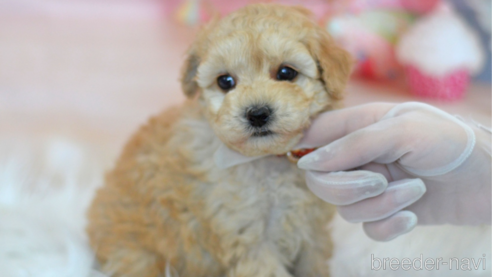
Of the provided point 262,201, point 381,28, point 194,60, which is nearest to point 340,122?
point 262,201

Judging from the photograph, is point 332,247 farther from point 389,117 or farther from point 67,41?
point 67,41

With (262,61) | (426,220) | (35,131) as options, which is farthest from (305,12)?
(35,131)

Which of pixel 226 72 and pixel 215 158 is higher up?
pixel 226 72

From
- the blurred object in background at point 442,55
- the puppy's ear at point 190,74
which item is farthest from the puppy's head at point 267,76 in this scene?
the blurred object in background at point 442,55

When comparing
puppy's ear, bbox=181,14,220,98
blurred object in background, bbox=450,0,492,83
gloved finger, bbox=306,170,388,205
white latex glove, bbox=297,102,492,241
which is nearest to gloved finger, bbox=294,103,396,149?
white latex glove, bbox=297,102,492,241

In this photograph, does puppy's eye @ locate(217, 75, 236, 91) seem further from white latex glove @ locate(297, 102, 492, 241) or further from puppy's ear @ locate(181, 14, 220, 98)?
white latex glove @ locate(297, 102, 492, 241)

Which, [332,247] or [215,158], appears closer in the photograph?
[215,158]

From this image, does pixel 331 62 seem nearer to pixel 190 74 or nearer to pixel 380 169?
pixel 380 169
